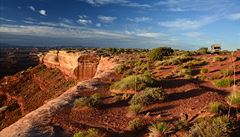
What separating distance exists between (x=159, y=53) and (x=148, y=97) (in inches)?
950

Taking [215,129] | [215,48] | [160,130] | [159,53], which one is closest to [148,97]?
[160,130]

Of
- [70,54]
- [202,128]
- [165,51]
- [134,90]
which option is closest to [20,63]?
[70,54]

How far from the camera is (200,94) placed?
1529 cm

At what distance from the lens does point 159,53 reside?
3822cm

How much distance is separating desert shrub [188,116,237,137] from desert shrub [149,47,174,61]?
26310 mm

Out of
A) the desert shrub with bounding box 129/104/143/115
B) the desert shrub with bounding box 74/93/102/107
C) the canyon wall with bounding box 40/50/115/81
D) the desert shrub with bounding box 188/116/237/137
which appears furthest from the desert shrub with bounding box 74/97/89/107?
the canyon wall with bounding box 40/50/115/81

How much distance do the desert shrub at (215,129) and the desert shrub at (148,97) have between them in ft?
14.0

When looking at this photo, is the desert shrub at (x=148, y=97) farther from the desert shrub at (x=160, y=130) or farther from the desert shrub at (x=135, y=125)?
the desert shrub at (x=160, y=130)

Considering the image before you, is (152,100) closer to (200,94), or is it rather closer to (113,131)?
(200,94)

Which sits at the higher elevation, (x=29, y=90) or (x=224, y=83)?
(x=224, y=83)

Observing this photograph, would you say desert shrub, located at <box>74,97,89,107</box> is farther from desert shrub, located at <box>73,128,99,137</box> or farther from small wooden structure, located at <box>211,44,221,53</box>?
small wooden structure, located at <box>211,44,221,53</box>

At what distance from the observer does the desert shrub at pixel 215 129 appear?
9656 millimetres

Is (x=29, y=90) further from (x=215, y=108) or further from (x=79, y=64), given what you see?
(x=215, y=108)

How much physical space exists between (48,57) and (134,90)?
41.5m
